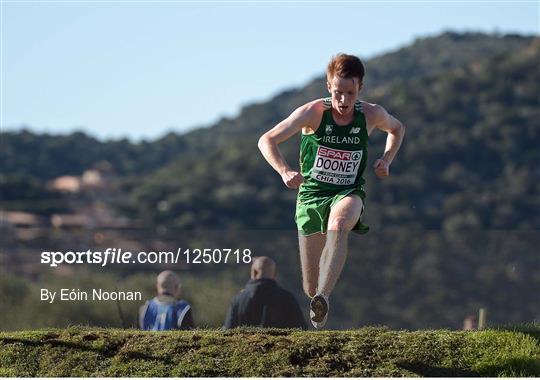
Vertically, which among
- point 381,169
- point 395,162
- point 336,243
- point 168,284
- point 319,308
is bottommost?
point 319,308

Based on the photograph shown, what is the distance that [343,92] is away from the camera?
12398 mm

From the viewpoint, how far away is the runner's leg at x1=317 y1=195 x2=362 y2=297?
39.7 feet

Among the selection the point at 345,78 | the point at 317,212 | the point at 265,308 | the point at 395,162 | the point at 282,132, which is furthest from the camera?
the point at 395,162

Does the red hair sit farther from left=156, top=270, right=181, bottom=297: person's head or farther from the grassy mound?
left=156, top=270, right=181, bottom=297: person's head

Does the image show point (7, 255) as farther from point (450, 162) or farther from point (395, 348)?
point (450, 162)

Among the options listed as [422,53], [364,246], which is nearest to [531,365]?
[364,246]

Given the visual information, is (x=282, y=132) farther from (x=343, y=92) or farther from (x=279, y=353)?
(x=279, y=353)

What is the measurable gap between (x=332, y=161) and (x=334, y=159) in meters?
0.02

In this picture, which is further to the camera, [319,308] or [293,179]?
[319,308]

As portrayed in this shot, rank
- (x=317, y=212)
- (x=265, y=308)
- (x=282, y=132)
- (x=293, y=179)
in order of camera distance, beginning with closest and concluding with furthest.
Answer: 1. (x=293, y=179)
2. (x=282, y=132)
3. (x=317, y=212)
4. (x=265, y=308)

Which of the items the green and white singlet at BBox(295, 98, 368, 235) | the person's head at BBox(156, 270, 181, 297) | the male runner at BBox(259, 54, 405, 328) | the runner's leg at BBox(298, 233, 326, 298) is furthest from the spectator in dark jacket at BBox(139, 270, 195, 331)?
the green and white singlet at BBox(295, 98, 368, 235)

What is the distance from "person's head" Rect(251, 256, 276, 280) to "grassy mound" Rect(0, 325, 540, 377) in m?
1.03

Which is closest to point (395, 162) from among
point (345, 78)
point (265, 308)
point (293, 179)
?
point (265, 308)

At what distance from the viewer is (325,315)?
12.1m
